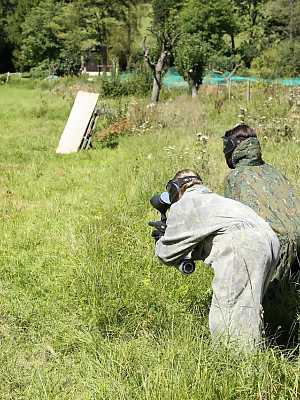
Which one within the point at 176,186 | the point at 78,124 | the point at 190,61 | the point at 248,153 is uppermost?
the point at 176,186

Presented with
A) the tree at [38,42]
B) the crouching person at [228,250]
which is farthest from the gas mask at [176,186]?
the tree at [38,42]

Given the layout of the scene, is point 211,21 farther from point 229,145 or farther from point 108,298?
point 108,298

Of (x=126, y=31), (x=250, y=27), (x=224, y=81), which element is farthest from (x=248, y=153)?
(x=250, y=27)

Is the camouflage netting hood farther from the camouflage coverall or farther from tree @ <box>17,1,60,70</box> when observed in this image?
tree @ <box>17,1,60,70</box>

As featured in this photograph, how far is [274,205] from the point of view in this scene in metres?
3.79

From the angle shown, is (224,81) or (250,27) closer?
(224,81)

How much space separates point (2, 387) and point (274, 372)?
154cm

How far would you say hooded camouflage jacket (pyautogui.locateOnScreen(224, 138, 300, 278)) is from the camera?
12.1 feet

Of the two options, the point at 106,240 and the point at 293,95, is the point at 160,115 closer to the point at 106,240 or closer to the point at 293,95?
the point at 293,95

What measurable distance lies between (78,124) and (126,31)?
39.5 m

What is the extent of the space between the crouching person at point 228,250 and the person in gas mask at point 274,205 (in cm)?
82

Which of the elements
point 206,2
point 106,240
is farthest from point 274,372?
point 206,2

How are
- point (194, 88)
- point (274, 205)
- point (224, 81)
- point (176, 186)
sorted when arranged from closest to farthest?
1. point (176, 186)
2. point (274, 205)
3. point (194, 88)
4. point (224, 81)

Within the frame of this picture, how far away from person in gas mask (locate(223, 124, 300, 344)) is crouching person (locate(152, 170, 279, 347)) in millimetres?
825
